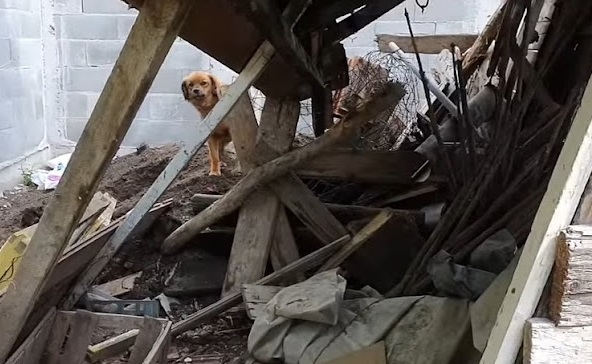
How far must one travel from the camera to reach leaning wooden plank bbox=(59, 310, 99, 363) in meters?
2.20

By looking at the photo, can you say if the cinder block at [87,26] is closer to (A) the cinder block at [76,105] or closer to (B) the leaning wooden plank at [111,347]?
(A) the cinder block at [76,105]

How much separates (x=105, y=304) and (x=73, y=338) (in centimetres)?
53

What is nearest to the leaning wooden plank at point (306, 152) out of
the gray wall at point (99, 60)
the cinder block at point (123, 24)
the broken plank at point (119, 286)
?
the broken plank at point (119, 286)

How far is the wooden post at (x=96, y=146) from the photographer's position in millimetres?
1370

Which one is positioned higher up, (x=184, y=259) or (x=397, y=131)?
(x=397, y=131)

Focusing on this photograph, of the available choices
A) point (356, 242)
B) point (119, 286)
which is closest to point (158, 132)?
point (119, 286)

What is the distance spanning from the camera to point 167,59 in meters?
5.46

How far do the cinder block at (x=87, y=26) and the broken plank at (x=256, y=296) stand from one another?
138 inches

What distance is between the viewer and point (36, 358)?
2107 mm

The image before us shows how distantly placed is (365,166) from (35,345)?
1816mm

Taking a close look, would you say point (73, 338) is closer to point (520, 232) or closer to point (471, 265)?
point (471, 265)

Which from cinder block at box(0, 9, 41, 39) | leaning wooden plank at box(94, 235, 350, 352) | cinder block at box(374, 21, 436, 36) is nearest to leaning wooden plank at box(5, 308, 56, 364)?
leaning wooden plank at box(94, 235, 350, 352)

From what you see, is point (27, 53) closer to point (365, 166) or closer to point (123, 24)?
point (123, 24)

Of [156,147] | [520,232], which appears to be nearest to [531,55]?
[520,232]
